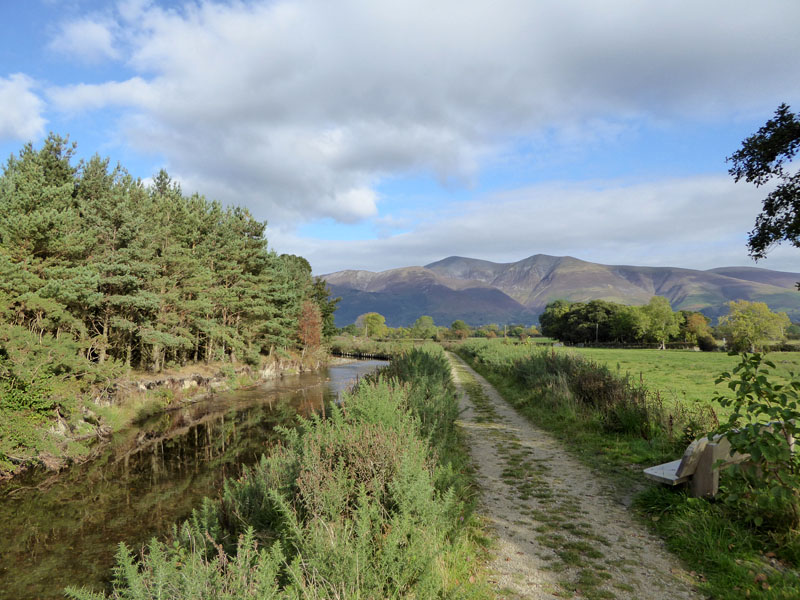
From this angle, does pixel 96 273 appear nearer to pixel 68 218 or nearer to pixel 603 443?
pixel 68 218

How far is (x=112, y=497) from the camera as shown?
9.29 meters

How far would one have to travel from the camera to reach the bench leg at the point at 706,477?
15.9 ft

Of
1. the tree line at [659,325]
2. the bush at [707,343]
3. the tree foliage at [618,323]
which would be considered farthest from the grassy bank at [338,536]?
the bush at [707,343]

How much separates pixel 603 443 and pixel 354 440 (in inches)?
259

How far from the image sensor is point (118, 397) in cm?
1700

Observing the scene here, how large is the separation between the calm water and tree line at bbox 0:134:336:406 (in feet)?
11.1

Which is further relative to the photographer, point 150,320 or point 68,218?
point 150,320

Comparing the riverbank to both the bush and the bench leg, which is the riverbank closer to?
the bench leg

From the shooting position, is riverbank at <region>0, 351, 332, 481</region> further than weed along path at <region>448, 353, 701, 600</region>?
Yes

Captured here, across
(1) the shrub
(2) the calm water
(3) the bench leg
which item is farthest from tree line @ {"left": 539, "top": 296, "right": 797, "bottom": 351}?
(2) the calm water

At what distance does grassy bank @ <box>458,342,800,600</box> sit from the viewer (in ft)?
12.5

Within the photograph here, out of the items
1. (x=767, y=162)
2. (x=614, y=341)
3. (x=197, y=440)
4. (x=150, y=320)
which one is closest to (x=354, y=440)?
(x=767, y=162)

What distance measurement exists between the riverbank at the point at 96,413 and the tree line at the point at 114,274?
45.0 inches

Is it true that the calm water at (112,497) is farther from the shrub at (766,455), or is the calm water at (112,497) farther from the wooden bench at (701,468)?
the shrub at (766,455)
